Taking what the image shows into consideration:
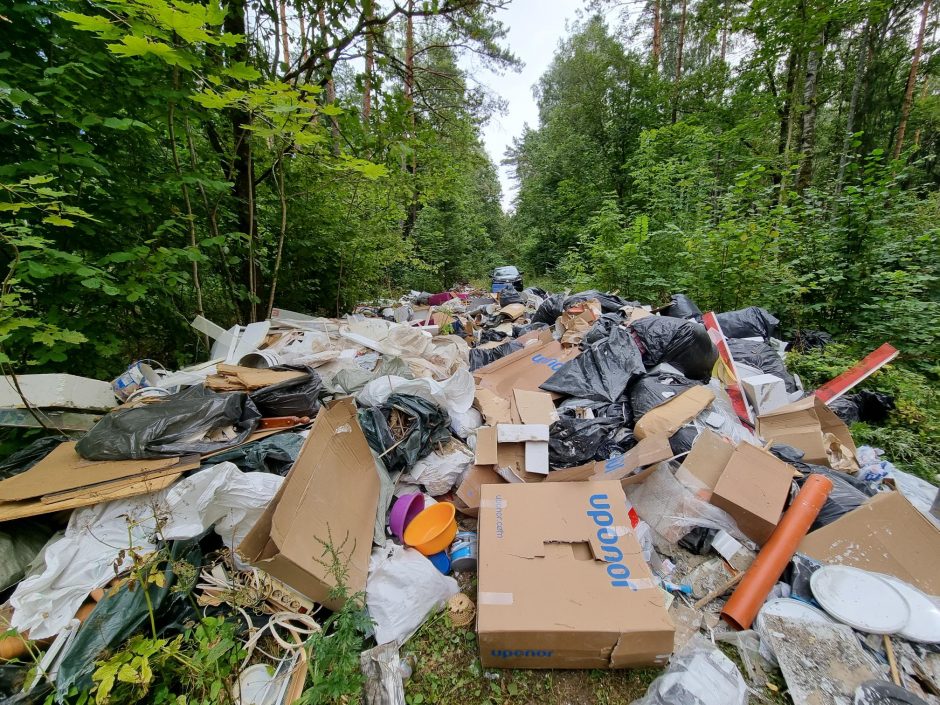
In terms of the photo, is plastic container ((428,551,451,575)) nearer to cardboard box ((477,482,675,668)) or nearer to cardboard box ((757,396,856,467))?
cardboard box ((477,482,675,668))

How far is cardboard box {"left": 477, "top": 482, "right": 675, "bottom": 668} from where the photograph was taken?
1.19m

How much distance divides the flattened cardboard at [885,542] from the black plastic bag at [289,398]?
256 cm

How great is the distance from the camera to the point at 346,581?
137 cm

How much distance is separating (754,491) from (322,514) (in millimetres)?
1946

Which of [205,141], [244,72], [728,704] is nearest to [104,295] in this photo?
[244,72]

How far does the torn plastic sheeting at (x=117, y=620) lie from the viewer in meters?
1.04

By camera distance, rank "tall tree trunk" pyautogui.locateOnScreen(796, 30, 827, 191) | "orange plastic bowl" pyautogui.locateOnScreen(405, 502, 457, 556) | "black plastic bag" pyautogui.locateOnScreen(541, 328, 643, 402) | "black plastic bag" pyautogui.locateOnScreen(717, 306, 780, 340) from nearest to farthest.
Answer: "orange plastic bowl" pyautogui.locateOnScreen(405, 502, 457, 556)
"black plastic bag" pyautogui.locateOnScreen(541, 328, 643, 402)
"black plastic bag" pyautogui.locateOnScreen(717, 306, 780, 340)
"tall tree trunk" pyautogui.locateOnScreen(796, 30, 827, 191)

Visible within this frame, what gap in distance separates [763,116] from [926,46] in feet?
18.2

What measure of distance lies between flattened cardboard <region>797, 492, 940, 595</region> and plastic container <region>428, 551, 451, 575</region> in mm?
1583

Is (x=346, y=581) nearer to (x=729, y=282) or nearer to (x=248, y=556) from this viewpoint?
(x=248, y=556)

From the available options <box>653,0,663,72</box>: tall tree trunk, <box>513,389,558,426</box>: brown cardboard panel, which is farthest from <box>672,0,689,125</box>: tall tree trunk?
<box>513,389,558,426</box>: brown cardboard panel

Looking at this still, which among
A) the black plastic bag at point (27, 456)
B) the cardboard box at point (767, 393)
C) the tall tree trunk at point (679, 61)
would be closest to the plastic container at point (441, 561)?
the black plastic bag at point (27, 456)

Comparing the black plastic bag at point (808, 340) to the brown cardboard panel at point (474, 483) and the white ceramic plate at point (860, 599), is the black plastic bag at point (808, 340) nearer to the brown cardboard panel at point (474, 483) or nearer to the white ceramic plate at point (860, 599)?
the white ceramic plate at point (860, 599)

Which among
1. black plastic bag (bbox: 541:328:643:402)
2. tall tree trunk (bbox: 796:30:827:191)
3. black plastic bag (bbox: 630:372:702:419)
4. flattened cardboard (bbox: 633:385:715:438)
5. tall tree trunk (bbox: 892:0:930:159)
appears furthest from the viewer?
tall tree trunk (bbox: 892:0:930:159)
